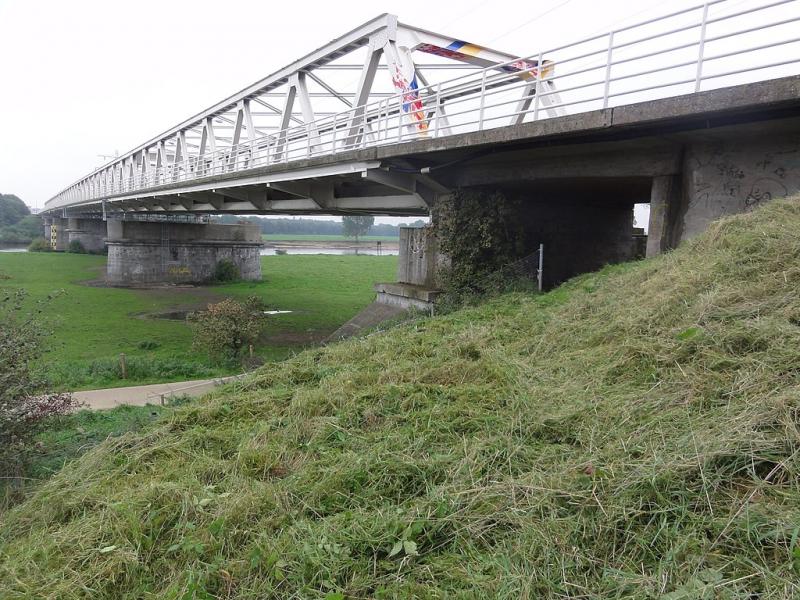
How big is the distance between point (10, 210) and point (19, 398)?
170276 millimetres

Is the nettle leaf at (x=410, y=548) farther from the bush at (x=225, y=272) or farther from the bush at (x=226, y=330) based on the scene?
the bush at (x=225, y=272)

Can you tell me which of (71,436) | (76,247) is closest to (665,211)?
(71,436)

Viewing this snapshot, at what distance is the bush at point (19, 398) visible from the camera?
6414 millimetres

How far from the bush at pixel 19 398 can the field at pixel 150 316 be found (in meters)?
0.75

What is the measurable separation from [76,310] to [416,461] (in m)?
27.7

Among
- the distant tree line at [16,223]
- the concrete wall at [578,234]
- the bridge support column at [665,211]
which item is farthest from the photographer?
the distant tree line at [16,223]

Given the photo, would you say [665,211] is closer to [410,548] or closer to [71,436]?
[410,548]

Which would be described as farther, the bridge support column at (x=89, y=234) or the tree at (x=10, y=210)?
the tree at (x=10, y=210)

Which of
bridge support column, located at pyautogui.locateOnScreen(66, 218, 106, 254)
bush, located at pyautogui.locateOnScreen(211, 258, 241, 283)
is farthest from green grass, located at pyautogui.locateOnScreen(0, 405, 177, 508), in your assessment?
bridge support column, located at pyautogui.locateOnScreen(66, 218, 106, 254)

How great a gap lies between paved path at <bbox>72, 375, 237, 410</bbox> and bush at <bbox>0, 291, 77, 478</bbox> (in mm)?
3267

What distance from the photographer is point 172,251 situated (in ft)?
138

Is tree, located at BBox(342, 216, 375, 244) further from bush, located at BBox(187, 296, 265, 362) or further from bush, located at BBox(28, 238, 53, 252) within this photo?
bush, located at BBox(187, 296, 265, 362)

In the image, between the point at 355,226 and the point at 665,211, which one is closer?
the point at 665,211

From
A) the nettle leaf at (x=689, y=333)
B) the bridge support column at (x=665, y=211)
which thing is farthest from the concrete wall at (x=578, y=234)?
the nettle leaf at (x=689, y=333)
